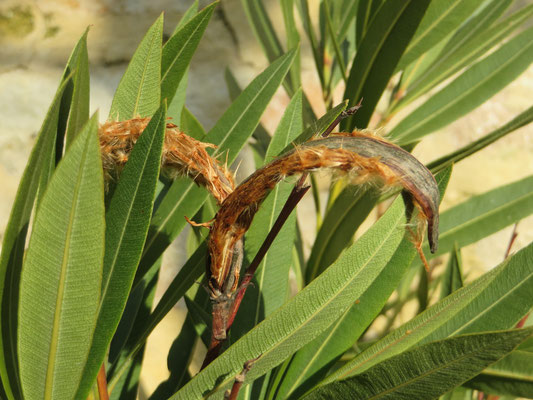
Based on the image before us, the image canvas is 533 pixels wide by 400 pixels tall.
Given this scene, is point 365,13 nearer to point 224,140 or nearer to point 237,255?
point 224,140

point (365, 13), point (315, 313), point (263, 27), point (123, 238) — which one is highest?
point (263, 27)

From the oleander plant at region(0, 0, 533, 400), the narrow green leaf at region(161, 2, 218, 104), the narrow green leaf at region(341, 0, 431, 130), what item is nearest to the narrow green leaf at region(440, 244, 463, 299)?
Result: the oleander plant at region(0, 0, 533, 400)

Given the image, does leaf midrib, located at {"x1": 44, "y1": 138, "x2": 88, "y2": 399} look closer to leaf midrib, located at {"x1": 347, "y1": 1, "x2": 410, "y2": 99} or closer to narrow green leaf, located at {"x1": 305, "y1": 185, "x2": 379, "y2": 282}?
narrow green leaf, located at {"x1": 305, "y1": 185, "x2": 379, "y2": 282}

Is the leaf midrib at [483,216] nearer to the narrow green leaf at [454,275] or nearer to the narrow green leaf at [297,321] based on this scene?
the narrow green leaf at [454,275]

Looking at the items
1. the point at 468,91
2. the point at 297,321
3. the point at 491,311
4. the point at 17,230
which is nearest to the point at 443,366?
the point at 297,321

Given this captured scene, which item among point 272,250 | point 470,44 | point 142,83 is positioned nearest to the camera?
point 142,83

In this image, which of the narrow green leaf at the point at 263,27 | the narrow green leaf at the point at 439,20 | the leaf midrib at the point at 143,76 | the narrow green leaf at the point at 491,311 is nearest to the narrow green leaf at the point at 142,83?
the leaf midrib at the point at 143,76
